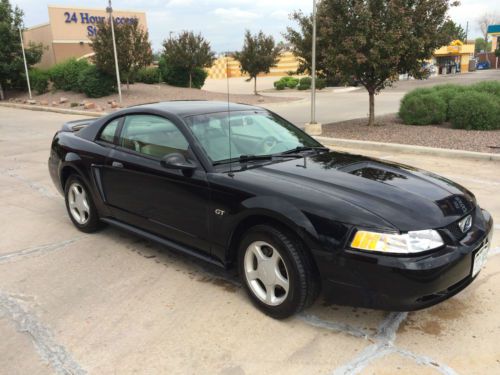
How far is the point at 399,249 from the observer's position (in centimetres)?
268

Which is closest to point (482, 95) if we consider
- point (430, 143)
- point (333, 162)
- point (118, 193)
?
point (430, 143)

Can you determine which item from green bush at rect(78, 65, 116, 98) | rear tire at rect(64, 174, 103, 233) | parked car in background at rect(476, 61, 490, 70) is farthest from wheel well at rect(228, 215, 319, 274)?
parked car in background at rect(476, 61, 490, 70)

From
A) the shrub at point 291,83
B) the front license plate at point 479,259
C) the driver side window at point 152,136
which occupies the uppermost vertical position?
the driver side window at point 152,136

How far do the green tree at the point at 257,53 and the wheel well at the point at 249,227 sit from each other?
24146mm

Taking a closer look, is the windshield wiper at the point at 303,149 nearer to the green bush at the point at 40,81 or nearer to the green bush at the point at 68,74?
the green bush at the point at 68,74

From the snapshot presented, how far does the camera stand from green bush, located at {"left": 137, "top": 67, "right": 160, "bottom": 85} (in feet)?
93.0

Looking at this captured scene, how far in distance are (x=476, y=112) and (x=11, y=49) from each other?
1022 inches

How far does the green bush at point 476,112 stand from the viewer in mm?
11008

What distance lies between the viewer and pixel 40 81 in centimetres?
2667

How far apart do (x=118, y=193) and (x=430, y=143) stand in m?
7.51

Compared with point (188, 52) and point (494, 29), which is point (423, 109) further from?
point (494, 29)

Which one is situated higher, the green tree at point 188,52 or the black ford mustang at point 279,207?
the green tree at point 188,52

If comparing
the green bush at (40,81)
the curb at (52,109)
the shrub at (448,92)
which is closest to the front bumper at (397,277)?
the shrub at (448,92)

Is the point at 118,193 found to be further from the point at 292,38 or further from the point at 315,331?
the point at 292,38
